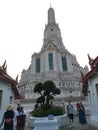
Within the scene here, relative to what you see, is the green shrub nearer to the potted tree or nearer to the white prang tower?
the potted tree

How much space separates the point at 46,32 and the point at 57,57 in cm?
1599

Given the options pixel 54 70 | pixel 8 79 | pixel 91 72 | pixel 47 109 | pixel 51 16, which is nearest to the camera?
pixel 91 72

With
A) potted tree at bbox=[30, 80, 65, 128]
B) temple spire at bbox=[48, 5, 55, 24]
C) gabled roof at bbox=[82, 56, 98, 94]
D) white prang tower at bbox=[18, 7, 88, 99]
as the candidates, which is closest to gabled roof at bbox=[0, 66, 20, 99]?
potted tree at bbox=[30, 80, 65, 128]

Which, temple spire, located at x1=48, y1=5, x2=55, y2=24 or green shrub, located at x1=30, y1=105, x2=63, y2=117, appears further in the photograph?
temple spire, located at x1=48, y1=5, x2=55, y2=24

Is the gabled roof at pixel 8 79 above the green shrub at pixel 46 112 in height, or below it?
above

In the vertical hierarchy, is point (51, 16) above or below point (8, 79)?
above

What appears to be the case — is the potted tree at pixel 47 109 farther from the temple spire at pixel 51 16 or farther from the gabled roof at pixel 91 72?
the temple spire at pixel 51 16

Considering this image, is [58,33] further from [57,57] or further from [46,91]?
[46,91]

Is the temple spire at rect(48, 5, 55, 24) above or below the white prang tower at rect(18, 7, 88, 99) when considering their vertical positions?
above

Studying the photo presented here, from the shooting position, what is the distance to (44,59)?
175ft

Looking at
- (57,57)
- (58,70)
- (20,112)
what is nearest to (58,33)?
(57,57)

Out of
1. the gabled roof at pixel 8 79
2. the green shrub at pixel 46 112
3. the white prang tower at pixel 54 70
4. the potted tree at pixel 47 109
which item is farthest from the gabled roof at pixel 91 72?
the white prang tower at pixel 54 70

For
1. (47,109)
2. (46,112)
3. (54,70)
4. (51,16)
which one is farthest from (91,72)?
(51,16)

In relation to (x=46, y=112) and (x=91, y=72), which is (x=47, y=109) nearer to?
(x=46, y=112)
